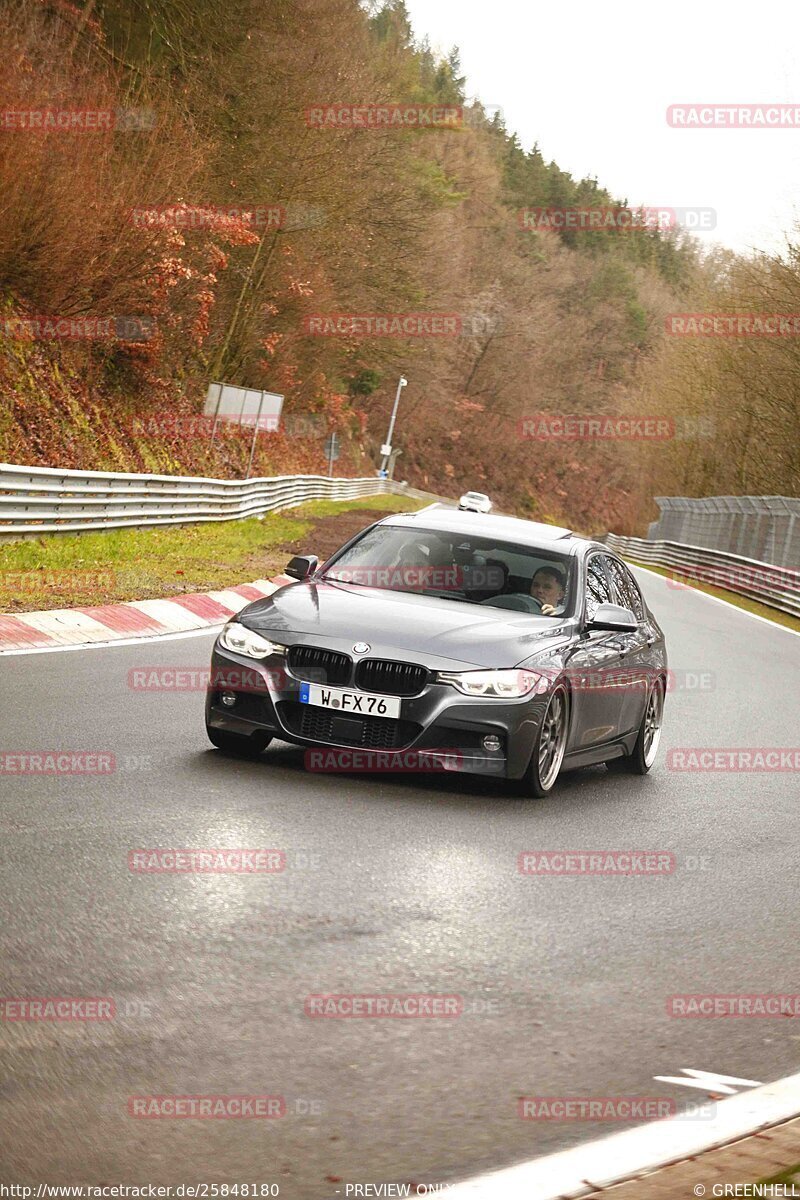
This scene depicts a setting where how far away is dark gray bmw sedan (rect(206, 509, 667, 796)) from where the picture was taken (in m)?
8.48

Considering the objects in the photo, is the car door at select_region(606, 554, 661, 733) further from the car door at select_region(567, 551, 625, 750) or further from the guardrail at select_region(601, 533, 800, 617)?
the guardrail at select_region(601, 533, 800, 617)

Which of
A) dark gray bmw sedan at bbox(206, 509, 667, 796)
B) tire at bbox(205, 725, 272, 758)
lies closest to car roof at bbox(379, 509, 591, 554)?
dark gray bmw sedan at bbox(206, 509, 667, 796)

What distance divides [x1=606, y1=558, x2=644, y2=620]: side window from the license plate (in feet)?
9.73

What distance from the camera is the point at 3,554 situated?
18781 mm

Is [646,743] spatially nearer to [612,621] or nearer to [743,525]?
[612,621]

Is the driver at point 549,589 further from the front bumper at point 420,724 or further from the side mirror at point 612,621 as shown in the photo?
the front bumper at point 420,724

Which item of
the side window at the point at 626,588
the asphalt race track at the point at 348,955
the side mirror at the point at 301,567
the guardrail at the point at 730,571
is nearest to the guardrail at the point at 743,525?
the guardrail at the point at 730,571

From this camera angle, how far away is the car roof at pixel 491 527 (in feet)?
33.5

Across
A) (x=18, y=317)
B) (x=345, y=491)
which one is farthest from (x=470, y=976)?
(x=345, y=491)

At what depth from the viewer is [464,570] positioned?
32.6 ft

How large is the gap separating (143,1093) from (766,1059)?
1.96 meters

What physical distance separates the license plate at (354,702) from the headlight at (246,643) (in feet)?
1.19

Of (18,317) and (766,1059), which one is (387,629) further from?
(18,317)

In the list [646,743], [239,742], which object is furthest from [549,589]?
[239,742]
